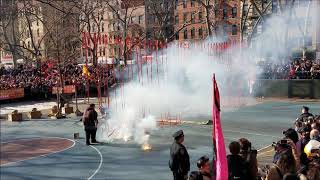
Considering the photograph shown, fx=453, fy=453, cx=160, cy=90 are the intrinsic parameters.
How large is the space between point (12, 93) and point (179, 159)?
2807 centimetres

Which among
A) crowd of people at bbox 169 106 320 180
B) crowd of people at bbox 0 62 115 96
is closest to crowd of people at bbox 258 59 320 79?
crowd of people at bbox 0 62 115 96

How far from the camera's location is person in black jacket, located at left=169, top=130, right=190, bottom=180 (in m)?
9.49

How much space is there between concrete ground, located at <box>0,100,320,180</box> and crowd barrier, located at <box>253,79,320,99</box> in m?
4.25

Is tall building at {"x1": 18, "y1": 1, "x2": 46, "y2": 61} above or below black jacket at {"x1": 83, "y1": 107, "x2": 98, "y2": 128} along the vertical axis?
above

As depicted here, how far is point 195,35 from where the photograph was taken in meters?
72.7

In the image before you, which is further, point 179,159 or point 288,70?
point 288,70

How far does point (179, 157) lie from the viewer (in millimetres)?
9547

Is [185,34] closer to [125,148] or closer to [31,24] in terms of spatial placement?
[31,24]

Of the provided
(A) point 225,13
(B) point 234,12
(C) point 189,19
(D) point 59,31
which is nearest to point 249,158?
(D) point 59,31

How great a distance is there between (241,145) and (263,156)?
6.13 metres

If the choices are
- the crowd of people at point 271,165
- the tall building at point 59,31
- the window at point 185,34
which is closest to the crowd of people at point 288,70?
the tall building at point 59,31

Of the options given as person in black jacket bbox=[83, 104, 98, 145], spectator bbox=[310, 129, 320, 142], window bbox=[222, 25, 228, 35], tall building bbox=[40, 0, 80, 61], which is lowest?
person in black jacket bbox=[83, 104, 98, 145]

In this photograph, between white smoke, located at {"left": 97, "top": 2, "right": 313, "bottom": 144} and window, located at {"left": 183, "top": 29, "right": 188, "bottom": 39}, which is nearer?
white smoke, located at {"left": 97, "top": 2, "right": 313, "bottom": 144}

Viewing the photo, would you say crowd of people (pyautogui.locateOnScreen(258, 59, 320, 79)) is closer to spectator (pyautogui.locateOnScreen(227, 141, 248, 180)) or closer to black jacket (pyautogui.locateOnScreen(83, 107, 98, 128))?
black jacket (pyautogui.locateOnScreen(83, 107, 98, 128))
